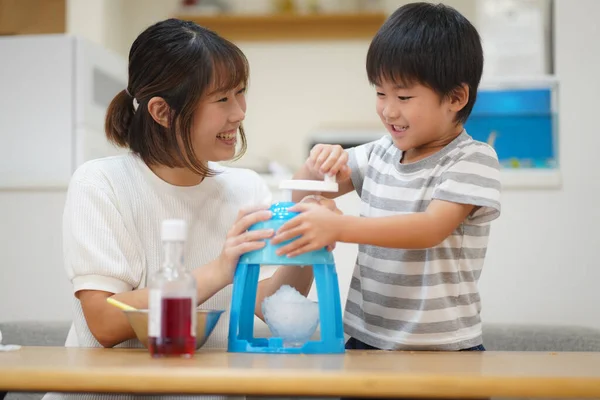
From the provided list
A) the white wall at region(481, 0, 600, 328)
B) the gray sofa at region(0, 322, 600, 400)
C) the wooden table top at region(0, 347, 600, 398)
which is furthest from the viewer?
the white wall at region(481, 0, 600, 328)

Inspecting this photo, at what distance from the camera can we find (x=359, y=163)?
Answer: 139cm

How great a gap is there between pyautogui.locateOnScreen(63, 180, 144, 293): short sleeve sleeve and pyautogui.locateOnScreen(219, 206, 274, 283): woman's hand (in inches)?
7.9

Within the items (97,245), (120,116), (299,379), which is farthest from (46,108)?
(299,379)

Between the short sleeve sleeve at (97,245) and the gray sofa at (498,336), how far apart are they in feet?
2.67

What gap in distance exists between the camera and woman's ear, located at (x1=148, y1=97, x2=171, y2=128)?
1371 mm

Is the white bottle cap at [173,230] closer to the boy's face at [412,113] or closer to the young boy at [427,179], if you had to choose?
the young boy at [427,179]

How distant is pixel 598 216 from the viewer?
2311 millimetres

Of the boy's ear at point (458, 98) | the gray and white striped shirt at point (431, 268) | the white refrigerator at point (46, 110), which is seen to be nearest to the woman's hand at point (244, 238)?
the gray and white striped shirt at point (431, 268)

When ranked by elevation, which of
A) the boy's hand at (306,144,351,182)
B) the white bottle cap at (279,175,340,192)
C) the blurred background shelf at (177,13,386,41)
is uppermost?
the blurred background shelf at (177,13,386,41)

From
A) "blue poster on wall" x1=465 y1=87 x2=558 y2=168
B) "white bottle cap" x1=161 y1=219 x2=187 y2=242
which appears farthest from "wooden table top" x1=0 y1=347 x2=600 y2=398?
"blue poster on wall" x1=465 y1=87 x2=558 y2=168

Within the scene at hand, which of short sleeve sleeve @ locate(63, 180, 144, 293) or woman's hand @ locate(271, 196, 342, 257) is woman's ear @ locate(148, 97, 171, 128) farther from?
woman's hand @ locate(271, 196, 342, 257)

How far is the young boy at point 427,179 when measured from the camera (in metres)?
1.20

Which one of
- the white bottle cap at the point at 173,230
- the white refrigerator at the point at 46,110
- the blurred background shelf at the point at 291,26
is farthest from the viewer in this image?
the blurred background shelf at the point at 291,26

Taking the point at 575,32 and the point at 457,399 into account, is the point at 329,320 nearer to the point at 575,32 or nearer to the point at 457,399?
the point at 457,399
